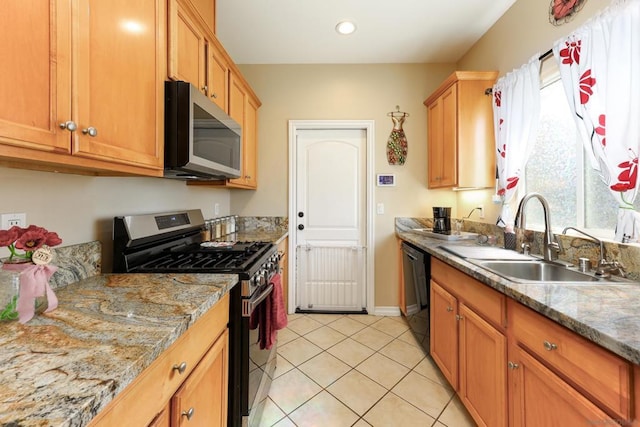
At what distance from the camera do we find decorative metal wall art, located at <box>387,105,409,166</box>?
2.83 m

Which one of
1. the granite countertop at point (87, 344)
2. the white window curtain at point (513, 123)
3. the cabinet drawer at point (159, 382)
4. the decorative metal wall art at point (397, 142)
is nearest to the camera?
the granite countertop at point (87, 344)

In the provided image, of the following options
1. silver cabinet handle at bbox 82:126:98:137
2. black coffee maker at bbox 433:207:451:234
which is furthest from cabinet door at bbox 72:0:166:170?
black coffee maker at bbox 433:207:451:234

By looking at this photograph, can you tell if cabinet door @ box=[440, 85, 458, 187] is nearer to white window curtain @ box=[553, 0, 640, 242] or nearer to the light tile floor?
white window curtain @ box=[553, 0, 640, 242]

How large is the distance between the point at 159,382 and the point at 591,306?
4.29 feet


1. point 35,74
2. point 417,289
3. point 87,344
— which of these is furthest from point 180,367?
point 417,289

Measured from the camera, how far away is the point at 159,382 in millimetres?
680

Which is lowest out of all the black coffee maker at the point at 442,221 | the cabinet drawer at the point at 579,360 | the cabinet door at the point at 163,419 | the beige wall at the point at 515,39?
the cabinet door at the point at 163,419

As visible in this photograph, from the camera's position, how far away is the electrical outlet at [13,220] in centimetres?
88

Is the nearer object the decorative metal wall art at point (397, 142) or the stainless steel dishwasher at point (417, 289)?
the stainless steel dishwasher at point (417, 289)

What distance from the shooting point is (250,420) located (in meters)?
1.28

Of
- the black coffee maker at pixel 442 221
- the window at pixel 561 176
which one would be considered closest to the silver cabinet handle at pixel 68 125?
the window at pixel 561 176

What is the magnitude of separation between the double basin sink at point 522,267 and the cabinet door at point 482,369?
296mm

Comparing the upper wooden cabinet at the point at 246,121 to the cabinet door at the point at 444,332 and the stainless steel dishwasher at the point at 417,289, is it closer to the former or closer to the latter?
the stainless steel dishwasher at the point at 417,289

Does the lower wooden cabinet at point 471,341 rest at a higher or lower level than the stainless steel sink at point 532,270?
lower
